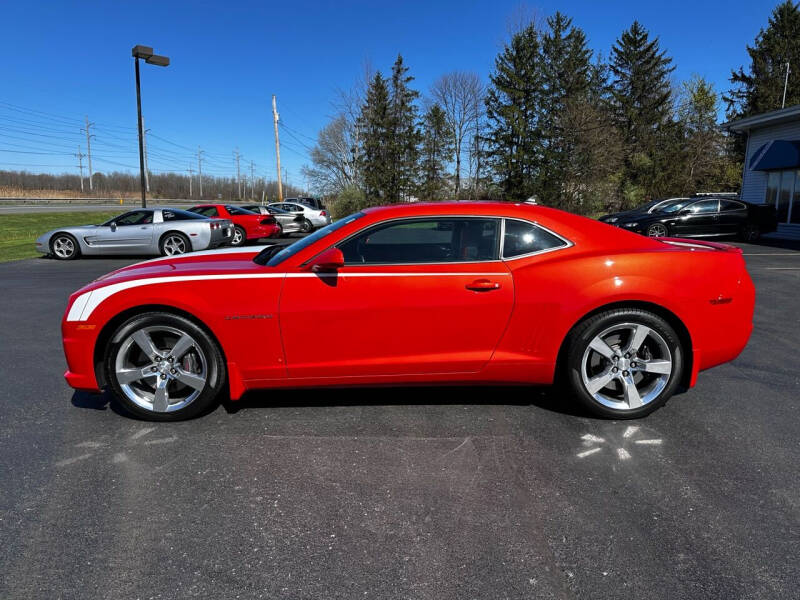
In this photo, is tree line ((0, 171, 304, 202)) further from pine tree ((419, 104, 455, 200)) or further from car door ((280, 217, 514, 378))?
car door ((280, 217, 514, 378))

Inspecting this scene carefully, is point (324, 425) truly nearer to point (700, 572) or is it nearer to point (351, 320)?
point (351, 320)

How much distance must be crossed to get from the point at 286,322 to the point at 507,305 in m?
1.43

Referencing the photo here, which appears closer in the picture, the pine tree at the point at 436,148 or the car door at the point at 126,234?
the car door at the point at 126,234

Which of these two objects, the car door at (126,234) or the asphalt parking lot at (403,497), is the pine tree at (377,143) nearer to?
the car door at (126,234)

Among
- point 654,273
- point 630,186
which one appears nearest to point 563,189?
point 630,186

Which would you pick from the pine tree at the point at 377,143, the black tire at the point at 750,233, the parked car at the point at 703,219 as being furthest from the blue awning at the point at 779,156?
the pine tree at the point at 377,143

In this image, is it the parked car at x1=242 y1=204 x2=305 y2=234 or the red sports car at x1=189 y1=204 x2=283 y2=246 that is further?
the parked car at x1=242 y1=204 x2=305 y2=234

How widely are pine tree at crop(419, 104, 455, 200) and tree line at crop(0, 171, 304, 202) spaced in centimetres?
3182

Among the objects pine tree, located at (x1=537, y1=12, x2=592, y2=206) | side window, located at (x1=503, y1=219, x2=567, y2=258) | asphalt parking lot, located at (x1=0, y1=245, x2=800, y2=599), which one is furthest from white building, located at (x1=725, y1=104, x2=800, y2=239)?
side window, located at (x1=503, y1=219, x2=567, y2=258)

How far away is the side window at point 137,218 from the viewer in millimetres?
13602

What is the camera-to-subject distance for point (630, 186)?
38.9 metres

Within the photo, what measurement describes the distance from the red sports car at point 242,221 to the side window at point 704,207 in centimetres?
1413

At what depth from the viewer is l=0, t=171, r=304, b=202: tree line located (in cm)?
7806

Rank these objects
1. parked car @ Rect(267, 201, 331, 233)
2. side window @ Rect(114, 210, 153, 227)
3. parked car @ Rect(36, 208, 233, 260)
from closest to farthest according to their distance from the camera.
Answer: parked car @ Rect(36, 208, 233, 260) → side window @ Rect(114, 210, 153, 227) → parked car @ Rect(267, 201, 331, 233)
